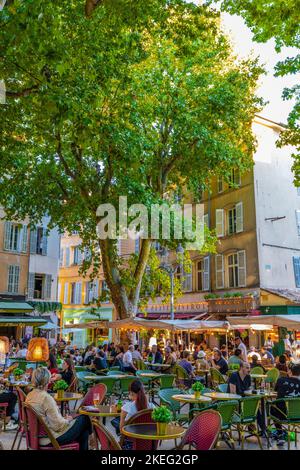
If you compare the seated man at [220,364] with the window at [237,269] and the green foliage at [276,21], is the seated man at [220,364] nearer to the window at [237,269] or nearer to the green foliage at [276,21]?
the green foliage at [276,21]

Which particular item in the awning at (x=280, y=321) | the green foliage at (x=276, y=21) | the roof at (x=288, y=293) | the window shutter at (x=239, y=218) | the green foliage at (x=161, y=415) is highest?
the green foliage at (x=276, y=21)

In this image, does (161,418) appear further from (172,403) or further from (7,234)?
(7,234)

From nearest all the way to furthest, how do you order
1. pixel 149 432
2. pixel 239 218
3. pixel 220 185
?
pixel 149 432 < pixel 239 218 < pixel 220 185

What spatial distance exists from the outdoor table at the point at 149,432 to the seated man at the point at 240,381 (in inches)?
134

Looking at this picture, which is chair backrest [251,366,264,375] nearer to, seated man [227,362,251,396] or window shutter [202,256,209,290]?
seated man [227,362,251,396]

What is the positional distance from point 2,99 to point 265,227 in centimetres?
1764

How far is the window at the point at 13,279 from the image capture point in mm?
26141

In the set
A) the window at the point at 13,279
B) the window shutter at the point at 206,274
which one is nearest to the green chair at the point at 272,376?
the window shutter at the point at 206,274

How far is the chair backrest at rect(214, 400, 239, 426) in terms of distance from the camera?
648cm

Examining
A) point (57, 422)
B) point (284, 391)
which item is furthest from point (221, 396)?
point (57, 422)

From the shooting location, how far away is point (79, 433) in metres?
5.55

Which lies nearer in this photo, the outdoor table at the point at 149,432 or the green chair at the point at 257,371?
the outdoor table at the point at 149,432

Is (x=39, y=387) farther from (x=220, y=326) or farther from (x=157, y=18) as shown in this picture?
(x=220, y=326)

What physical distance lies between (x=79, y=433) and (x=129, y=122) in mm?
11858
